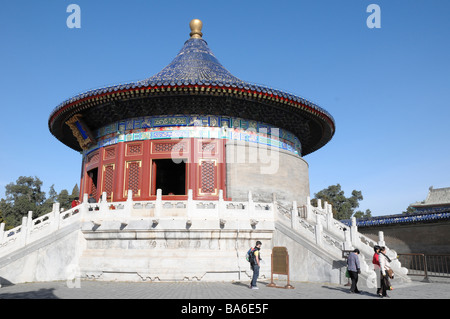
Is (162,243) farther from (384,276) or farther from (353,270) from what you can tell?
(384,276)

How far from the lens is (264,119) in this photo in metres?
16.5

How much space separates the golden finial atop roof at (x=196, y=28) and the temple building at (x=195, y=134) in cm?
705

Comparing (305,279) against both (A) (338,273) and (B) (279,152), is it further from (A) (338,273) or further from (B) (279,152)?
(B) (279,152)

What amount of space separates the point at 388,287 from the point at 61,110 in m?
14.6

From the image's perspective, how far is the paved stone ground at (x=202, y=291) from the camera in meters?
8.07

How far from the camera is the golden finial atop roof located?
76.1 feet

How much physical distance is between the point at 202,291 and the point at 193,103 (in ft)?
28.3

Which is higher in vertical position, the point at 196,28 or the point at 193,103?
the point at 196,28

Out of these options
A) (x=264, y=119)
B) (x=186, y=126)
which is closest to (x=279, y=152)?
(x=264, y=119)

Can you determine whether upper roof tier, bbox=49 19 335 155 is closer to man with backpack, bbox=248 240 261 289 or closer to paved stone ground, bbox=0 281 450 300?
man with backpack, bbox=248 240 261 289

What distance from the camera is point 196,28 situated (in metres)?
23.3

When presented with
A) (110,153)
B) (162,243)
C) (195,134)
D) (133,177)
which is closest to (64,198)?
(110,153)

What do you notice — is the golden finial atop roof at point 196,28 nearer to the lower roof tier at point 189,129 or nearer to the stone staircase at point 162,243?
the lower roof tier at point 189,129

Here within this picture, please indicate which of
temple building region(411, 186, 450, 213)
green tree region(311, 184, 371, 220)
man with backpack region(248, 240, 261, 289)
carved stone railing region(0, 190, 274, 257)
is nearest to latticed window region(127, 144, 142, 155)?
carved stone railing region(0, 190, 274, 257)
